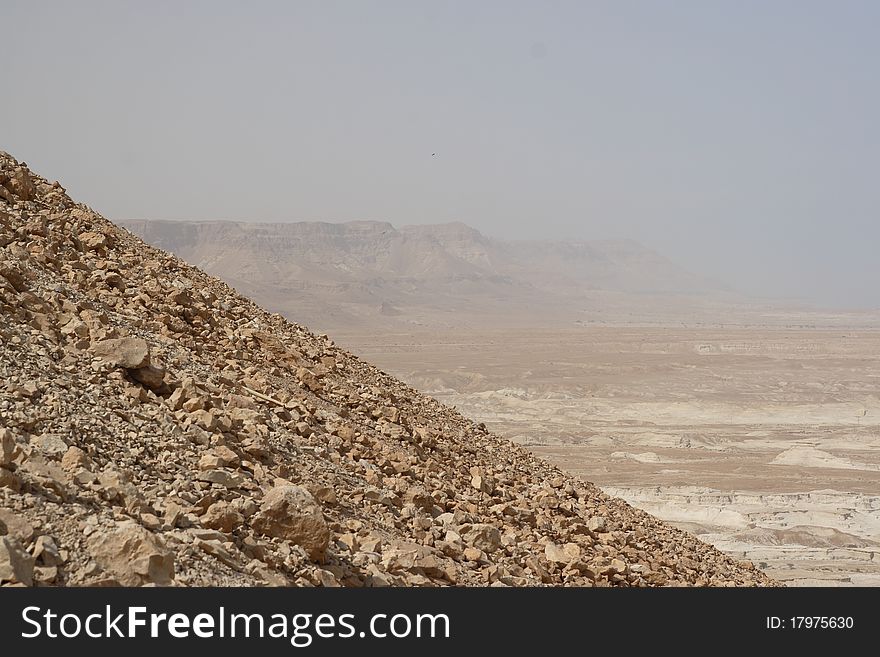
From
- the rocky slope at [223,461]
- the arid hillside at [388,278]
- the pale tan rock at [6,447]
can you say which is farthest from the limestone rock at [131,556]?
the arid hillside at [388,278]

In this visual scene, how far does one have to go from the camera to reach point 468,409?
1796 inches

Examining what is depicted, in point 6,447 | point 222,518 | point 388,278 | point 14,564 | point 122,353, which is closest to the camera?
point 14,564

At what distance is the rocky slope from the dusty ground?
1327 centimetres

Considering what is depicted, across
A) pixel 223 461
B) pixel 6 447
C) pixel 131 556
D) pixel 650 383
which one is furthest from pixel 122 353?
pixel 650 383

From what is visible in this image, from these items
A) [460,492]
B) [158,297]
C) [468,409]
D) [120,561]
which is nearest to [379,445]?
[460,492]

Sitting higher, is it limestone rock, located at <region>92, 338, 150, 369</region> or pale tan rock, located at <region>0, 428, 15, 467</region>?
limestone rock, located at <region>92, 338, 150, 369</region>

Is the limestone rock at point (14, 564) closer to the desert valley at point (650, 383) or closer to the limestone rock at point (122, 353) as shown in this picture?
the limestone rock at point (122, 353)

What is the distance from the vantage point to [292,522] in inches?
187

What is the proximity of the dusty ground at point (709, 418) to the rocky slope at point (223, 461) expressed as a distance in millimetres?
13271

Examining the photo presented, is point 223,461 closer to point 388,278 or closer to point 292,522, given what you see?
point 292,522

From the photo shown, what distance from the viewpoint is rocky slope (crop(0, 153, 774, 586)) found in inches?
164

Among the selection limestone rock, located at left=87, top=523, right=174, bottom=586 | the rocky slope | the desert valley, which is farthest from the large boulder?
the desert valley

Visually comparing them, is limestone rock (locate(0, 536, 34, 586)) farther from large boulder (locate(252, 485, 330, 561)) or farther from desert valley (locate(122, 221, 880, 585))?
desert valley (locate(122, 221, 880, 585))

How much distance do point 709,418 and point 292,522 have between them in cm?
4241
